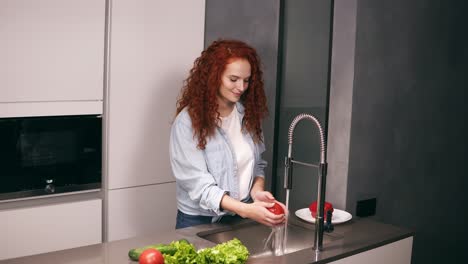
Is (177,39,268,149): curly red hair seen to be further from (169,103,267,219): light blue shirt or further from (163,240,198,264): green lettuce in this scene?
(163,240,198,264): green lettuce

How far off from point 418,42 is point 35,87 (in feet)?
5.80

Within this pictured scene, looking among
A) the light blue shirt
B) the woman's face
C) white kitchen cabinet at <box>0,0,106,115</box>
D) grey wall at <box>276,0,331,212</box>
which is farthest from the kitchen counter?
white kitchen cabinet at <box>0,0,106,115</box>

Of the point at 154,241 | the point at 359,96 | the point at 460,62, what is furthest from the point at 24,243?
the point at 460,62

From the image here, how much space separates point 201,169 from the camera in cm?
241

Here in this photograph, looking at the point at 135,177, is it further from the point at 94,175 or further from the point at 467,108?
the point at 467,108

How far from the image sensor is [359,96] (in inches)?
108

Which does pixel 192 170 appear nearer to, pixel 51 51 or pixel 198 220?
pixel 198 220

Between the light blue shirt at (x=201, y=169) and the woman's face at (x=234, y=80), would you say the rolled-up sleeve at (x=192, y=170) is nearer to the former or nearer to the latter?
the light blue shirt at (x=201, y=169)

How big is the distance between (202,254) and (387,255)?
34.1 inches

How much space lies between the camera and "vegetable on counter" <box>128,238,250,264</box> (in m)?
1.86

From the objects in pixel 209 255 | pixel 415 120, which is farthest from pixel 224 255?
pixel 415 120

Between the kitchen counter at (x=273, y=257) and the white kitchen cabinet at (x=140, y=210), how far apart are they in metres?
0.70

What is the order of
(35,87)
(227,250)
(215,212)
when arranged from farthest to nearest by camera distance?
(35,87) → (215,212) → (227,250)

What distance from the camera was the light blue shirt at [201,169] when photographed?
238 centimetres
